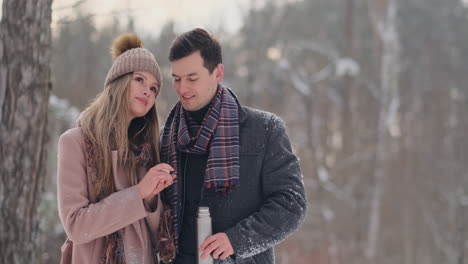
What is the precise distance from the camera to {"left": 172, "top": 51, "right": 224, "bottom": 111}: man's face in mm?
2594

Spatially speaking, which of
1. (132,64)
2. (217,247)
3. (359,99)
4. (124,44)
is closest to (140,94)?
(132,64)

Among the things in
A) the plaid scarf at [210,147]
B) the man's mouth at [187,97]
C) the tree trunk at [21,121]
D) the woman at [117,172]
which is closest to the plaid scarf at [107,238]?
the woman at [117,172]

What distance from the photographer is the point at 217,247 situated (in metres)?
2.36

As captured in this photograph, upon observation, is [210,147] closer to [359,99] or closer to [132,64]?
[132,64]

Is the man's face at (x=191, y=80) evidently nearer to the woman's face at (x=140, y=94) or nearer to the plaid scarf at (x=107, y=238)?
the woman's face at (x=140, y=94)

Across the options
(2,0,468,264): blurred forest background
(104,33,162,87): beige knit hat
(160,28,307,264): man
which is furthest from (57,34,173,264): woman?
(2,0,468,264): blurred forest background

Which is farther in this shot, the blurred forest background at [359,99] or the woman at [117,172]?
the blurred forest background at [359,99]

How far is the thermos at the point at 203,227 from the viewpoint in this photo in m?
2.35

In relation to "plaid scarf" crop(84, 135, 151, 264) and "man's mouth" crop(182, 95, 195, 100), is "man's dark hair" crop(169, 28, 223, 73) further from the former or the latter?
"plaid scarf" crop(84, 135, 151, 264)

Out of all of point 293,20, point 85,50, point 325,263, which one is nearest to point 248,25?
point 293,20

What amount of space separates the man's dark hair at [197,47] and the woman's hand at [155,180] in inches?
21.5

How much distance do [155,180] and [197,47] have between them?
26.0 inches

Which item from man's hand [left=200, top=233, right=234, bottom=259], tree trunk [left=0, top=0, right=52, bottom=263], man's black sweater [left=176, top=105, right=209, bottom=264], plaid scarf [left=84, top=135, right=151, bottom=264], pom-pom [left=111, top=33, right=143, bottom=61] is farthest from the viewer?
tree trunk [left=0, top=0, right=52, bottom=263]

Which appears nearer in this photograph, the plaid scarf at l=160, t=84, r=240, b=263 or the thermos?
the thermos
